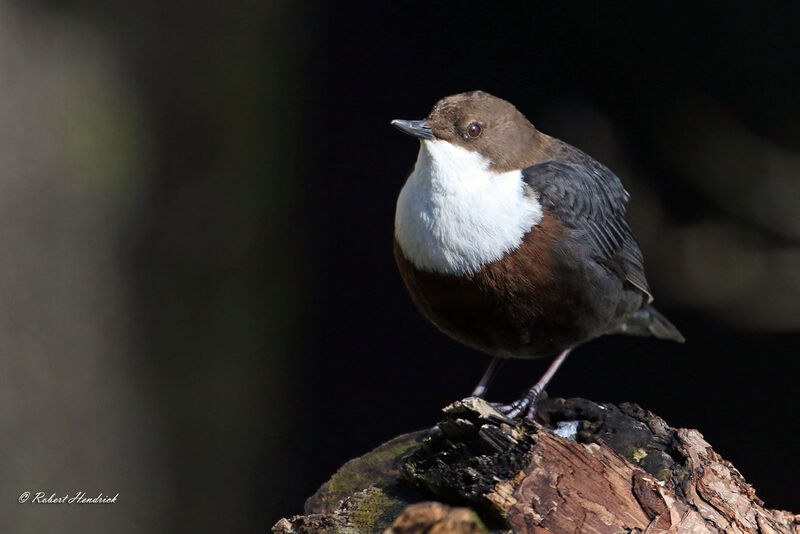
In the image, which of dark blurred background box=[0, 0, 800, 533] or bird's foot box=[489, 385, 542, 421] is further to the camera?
dark blurred background box=[0, 0, 800, 533]

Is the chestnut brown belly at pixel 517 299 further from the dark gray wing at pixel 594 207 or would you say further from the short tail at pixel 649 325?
the short tail at pixel 649 325

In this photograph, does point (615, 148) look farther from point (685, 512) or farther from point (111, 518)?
point (111, 518)

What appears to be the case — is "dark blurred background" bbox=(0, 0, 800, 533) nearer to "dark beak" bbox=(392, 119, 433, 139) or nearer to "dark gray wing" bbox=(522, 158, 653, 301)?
"dark gray wing" bbox=(522, 158, 653, 301)

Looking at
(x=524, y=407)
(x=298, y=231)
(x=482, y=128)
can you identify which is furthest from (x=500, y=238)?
(x=298, y=231)

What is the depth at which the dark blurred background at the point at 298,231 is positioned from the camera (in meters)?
4.60

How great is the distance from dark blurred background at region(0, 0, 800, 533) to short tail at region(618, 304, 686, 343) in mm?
398

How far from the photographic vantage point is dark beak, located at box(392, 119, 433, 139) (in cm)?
322

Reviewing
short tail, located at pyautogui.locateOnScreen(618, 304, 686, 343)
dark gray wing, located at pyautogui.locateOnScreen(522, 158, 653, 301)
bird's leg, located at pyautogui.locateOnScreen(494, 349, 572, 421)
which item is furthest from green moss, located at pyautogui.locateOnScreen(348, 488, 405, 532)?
short tail, located at pyautogui.locateOnScreen(618, 304, 686, 343)

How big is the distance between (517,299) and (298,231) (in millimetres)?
2877

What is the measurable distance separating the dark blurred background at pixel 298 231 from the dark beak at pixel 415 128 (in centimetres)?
170

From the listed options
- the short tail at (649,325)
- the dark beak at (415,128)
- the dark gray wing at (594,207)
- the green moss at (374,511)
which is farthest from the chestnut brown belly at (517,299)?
the green moss at (374,511)

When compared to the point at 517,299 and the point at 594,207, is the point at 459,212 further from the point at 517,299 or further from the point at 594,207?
the point at 594,207

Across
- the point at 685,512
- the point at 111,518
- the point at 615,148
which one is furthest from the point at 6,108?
the point at 685,512

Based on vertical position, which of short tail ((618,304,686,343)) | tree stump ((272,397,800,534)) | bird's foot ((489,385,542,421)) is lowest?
bird's foot ((489,385,542,421))
